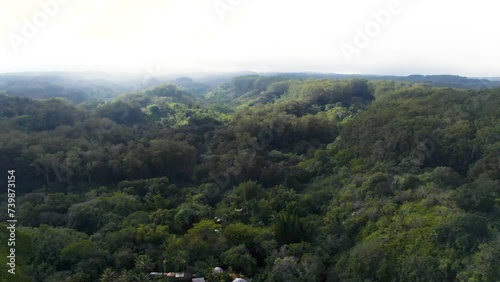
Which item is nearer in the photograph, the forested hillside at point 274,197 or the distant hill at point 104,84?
the forested hillside at point 274,197

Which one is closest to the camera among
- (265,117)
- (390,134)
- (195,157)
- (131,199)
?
(131,199)

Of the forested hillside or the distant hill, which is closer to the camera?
the forested hillside

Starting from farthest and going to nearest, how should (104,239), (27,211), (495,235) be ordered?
(27,211) < (104,239) < (495,235)

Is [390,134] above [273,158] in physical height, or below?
above

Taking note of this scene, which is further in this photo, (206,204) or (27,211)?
(206,204)

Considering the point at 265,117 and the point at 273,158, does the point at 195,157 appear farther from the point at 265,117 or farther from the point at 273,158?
the point at 265,117

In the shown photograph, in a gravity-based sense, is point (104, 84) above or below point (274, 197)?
below

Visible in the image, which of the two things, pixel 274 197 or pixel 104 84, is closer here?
pixel 274 197

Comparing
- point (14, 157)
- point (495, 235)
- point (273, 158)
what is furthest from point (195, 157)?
point (495, 235)
